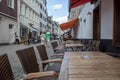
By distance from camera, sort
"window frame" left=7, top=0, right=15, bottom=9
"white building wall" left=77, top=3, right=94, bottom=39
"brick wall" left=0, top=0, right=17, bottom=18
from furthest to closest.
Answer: "window frame" left=7, top=0, right=15, bottom=9 → "brick wall" left=0, top=0, right=17, bottom=18 → "white building wall" left=77, top=3, right=94, bottom=39

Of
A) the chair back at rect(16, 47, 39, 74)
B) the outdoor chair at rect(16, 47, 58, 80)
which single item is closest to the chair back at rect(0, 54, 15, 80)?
the outdoor chair at rect(16, 47, 58, 80)

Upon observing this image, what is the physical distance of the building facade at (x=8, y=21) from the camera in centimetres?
2602

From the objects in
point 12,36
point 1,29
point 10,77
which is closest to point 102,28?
point 10,77

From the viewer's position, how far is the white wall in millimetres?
8828

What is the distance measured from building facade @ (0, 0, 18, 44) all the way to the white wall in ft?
56.0

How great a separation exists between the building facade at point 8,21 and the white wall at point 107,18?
672 inches

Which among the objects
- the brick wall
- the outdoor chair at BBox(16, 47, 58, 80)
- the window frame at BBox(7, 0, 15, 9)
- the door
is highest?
the window frame at BBox(7, 0, 15, 9)

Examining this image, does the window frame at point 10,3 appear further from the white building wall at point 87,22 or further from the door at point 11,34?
the white building wall at point 87,22

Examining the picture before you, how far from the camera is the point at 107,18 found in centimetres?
946

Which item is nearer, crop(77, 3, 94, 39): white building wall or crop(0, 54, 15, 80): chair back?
crop(0, 54, 15, 80): chair back

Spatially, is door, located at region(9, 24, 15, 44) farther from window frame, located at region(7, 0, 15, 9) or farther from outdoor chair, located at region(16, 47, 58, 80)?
outdoor chair, located at region(16, 47, 58, 80)

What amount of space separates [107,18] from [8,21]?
20.3 meters

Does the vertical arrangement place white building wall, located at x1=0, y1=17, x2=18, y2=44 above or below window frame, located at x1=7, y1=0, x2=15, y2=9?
below

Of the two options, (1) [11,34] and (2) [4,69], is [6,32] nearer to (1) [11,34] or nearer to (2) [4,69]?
(1) [11,34]
